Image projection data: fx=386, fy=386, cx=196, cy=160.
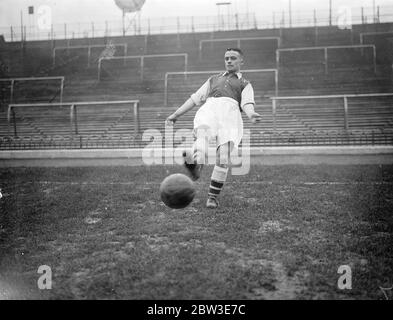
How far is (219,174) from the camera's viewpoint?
5121 millimetres

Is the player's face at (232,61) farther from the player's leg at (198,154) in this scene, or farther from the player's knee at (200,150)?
the player's knee at (200,150)

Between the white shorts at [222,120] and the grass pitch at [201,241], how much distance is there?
3.11ft

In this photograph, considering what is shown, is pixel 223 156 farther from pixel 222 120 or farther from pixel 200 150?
pixel 222 120

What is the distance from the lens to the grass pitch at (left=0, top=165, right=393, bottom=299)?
2.83 meters

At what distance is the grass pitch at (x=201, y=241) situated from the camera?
9.30ft

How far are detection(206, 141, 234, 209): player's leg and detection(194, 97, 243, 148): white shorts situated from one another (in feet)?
0.40

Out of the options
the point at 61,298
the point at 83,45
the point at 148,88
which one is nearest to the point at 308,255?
the point at 61,298

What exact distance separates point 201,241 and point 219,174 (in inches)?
57.2

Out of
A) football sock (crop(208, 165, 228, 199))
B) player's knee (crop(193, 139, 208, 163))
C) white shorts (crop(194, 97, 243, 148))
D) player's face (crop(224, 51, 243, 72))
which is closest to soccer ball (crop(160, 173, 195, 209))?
player's knee (crop(193, 139, 208, 163))

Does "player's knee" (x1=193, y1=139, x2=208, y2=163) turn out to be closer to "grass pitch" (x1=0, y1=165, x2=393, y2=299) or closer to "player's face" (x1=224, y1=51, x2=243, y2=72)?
"grass pitch" (x1=0, y1=165, x2=393, y2=299)

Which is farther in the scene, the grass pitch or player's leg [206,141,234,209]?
player's leg [206,141,234,209]

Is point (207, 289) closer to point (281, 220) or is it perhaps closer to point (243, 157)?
point (281, 220)

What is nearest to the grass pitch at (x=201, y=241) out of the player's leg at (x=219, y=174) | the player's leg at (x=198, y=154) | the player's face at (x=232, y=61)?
the player's leg at (x=219, y=174)

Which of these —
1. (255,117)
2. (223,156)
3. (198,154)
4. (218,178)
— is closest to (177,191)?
(198,154)
